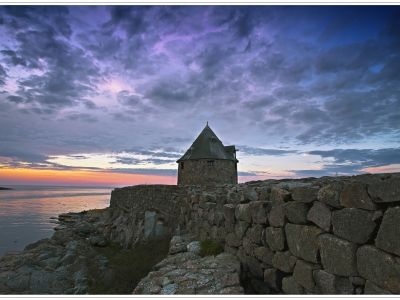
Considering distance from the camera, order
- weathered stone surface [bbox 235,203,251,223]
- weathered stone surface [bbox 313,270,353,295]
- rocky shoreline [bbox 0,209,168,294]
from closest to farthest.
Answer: weathered stone surface [bbox 313,270,353,295]
weathered stone surface [bbox 235,203,251,223]
rocky shoreline [bbox 0,209,168,294]

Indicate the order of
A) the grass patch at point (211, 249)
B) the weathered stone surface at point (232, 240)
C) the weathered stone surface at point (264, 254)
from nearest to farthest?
1. the weathered stone surface at point (264, 254)
2. the weathered stone surface at point (232, 240)
3. the grass patch at point (211, 249)

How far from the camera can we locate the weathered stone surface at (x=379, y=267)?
3.04 m

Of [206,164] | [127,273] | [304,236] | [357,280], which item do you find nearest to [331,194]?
[304,236]

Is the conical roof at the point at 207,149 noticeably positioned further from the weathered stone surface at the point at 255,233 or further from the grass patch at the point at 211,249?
the weathered stone surface at the point at 255,233

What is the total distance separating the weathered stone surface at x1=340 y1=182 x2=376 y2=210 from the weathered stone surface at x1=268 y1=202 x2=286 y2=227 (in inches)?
59.2

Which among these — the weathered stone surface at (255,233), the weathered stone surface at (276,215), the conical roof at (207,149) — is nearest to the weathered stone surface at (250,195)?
the weathered stone surface at (255,233)

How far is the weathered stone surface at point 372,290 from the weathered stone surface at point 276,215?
5.72 feet

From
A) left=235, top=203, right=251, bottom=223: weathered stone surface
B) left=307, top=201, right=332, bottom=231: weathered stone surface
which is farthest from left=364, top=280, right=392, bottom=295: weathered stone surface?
left=235, top=203, right=251, bottom=223: weathered stone surface

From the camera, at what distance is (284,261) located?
496 cm

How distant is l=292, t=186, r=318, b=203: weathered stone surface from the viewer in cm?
432

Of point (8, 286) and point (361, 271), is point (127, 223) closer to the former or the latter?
point (8, 286)

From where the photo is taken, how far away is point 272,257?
17.6 ft

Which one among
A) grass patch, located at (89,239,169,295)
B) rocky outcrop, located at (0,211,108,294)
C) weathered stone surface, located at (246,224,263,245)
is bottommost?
rocky outcrop, located at (0,211,108,294)

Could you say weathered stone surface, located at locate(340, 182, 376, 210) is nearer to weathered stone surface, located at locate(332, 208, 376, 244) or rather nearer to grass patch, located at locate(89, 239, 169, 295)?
weathered stone surface, located at locate(332, 208, 376, 244)
